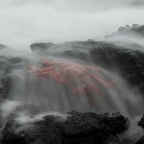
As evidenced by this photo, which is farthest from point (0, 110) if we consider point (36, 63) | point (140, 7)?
point (140, 7)

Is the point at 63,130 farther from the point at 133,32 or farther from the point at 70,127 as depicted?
the point at 133,32

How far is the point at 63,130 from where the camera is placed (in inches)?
257

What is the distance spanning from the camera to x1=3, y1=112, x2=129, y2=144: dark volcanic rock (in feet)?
20.9

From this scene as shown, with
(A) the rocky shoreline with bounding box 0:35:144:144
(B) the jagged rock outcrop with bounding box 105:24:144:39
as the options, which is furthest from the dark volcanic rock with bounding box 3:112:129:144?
(B) the jagged rock outcrop with bounding box 105:24:144:39

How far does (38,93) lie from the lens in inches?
336

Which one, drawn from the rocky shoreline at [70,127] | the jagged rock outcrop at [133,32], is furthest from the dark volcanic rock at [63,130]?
the jagged rock outcrop at [133,32]

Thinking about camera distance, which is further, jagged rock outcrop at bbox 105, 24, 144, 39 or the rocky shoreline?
jagged rock outcrop at bbox 105, 24, 144, 39

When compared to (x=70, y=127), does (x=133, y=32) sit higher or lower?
higher

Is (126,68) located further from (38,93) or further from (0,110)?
(0,110)

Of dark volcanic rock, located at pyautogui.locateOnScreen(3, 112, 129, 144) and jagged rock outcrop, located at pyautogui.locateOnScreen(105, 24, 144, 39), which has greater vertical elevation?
jagged rock outcrop, located at pyautogui.locateOnScreen(105, 24, 144, 39)

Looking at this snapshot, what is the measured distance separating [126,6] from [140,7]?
5.95 ft

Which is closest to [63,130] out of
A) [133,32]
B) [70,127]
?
[70,127]

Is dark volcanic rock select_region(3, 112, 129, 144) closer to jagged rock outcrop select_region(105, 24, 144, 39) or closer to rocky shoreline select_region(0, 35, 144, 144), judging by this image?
rocky shoreline select_region(0, 35, 144, 144)

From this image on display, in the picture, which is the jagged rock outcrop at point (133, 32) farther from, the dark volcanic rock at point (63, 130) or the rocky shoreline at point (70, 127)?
the dark volcanic rock at point (63, 130)
